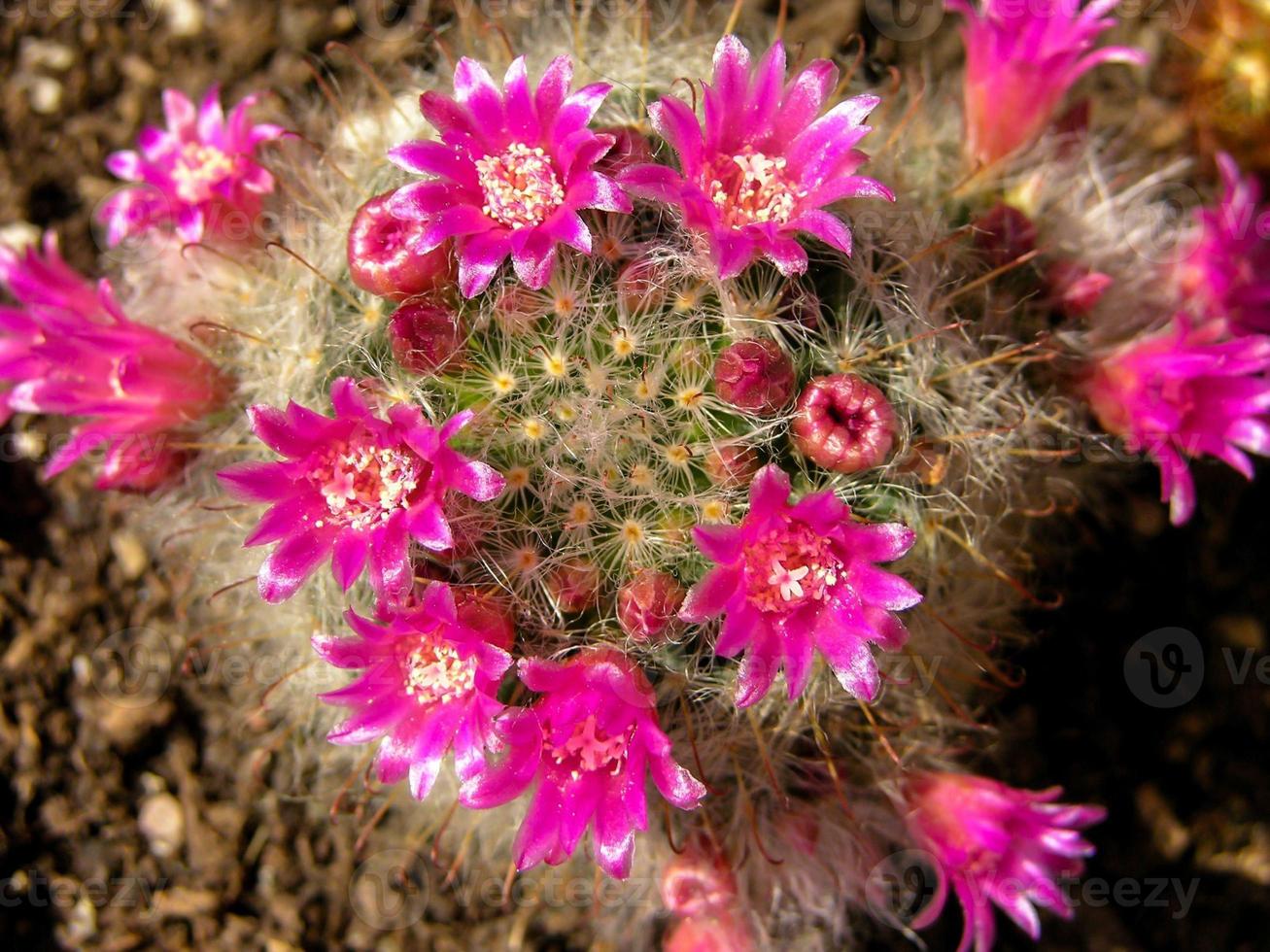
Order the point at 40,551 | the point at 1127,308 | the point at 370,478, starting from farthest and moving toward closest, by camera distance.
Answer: the point at 40,551 → the point at 1127,308 → the point at 370,478

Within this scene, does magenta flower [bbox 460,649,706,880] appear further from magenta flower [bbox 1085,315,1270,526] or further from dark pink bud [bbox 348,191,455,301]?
magenta flower [bbox 1085,315,1270,526]

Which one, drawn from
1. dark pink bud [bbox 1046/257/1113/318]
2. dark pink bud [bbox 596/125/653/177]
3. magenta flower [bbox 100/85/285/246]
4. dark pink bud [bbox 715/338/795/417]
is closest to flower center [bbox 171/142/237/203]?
magenta flower [bbox 100/85/285/246]

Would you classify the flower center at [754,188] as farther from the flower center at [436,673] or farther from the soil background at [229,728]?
the soil background at [229,728]

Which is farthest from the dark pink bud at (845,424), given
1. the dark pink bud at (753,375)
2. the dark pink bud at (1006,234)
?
the dark pink bud at (1006,234)

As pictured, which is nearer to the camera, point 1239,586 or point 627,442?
point 627,442

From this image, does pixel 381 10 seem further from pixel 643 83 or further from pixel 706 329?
pixel 706 329

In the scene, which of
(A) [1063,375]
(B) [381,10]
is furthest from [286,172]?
(A) [1063,375]
